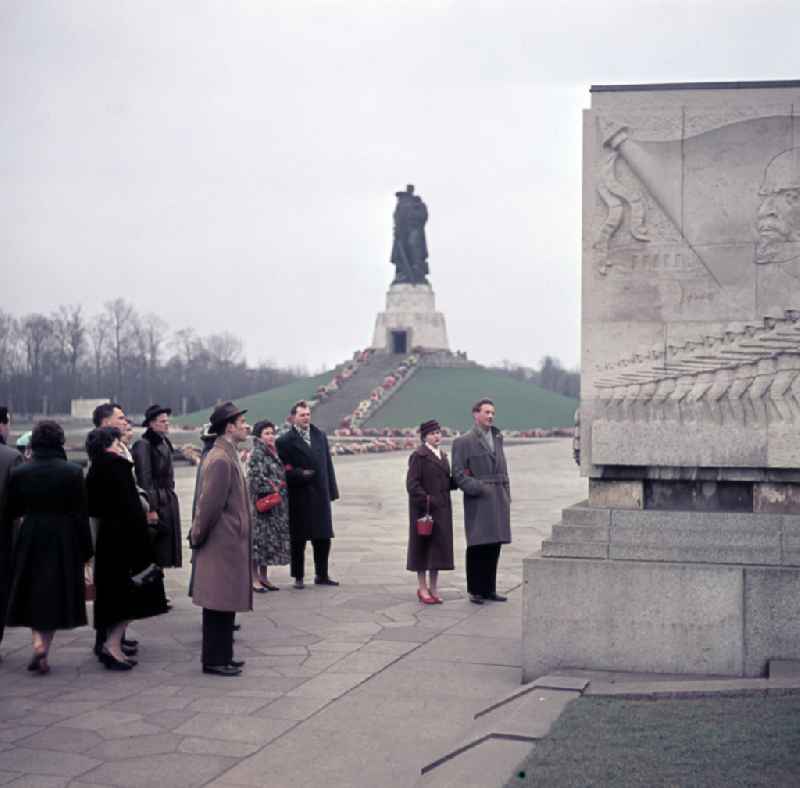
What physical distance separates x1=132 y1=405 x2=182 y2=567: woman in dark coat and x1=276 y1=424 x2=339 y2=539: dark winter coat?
1376 mm

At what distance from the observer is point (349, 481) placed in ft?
76.6

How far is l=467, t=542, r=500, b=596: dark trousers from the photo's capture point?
9234 millimetres

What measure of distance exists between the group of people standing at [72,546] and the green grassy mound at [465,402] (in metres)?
37.6

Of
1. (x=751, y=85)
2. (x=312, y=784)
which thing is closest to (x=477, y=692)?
→ (x=312, y=784)

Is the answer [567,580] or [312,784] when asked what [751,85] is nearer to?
[567,580]

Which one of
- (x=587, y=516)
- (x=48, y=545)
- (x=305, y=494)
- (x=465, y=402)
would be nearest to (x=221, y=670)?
(x=48, y=545)

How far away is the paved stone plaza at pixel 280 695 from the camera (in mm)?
5137

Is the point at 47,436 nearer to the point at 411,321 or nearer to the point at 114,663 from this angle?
Result: the point at 114,663

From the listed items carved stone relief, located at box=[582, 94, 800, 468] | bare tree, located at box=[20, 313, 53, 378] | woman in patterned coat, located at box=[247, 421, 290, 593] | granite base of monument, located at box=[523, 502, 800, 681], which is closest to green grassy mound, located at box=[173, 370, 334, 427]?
bare tree, located at box=[20, 313, 53, 378]

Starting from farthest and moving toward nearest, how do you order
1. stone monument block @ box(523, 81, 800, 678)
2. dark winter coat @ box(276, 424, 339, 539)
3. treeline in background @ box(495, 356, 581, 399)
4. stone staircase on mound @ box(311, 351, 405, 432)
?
treeline in background @ box(495, 356, 581, 399) → stone staircase on mound @ box(311, 351, 405, 432) → dark winter coat @ box(276, 424, 339, 539) → stone monument block @ box(523, 81, 800, 678)

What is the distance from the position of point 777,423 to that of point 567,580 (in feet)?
4.85

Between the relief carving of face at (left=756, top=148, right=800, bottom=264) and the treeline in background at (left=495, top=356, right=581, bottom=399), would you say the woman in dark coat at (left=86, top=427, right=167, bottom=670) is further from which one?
the treeline in background at (left=495, top=356, right=581, bottom=399)

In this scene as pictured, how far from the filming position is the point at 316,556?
10.2 meters

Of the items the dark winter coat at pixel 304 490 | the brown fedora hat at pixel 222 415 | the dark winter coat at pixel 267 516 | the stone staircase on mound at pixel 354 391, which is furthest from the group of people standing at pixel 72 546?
the stone staircase on mound at pixel 354 391
